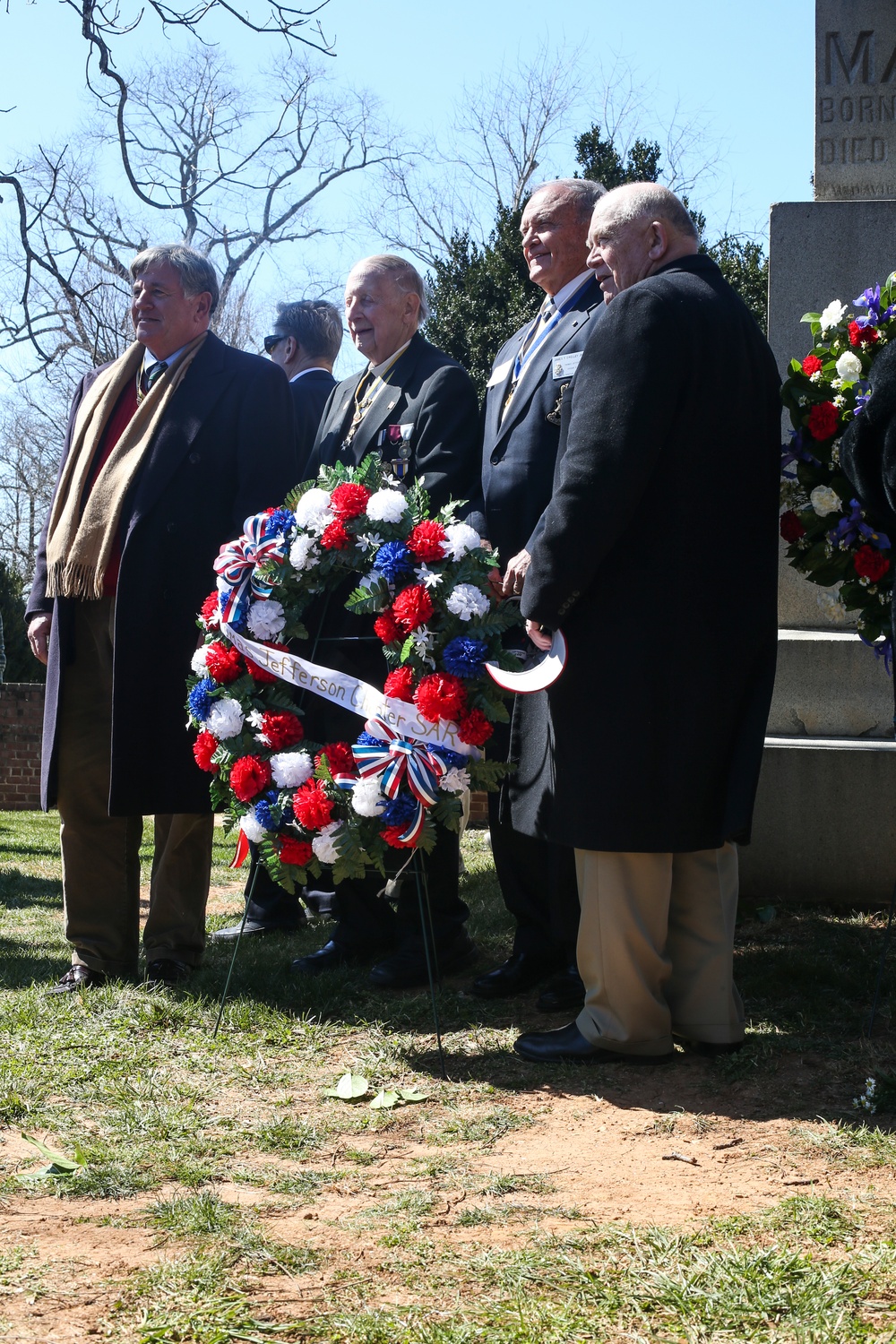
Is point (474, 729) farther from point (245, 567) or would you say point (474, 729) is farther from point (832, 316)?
point (832, 316)

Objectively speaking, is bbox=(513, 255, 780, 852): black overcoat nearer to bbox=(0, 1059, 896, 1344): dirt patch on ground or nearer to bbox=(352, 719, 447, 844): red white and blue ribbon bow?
bbox=(352, 719, 447, 844): red white and blue ribbon bow

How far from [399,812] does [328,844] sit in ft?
0.74

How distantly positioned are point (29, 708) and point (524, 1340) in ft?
46.2

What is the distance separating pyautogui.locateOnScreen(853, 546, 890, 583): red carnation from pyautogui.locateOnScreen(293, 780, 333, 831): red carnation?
66.1 inches

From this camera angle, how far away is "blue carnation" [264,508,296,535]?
395 cm

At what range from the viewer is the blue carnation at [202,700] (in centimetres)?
405

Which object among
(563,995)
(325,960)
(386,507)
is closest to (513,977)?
(563,995)

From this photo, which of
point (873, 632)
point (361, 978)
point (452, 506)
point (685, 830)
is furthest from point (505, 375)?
point (361, 978)

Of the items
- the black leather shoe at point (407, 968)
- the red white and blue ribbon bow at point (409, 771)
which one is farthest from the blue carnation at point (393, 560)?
the black leather shoe at point (407, 968)

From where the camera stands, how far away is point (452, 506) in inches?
148

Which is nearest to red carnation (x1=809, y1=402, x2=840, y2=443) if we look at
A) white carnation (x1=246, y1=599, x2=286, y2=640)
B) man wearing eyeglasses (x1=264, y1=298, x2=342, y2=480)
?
white carnation (x1=246, y1=599, x2=286, y2=640)

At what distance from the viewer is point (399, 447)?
4.55 metres

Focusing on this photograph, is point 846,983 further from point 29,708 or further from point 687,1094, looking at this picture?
point 29,708

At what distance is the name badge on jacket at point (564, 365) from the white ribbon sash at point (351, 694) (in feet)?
3.79
